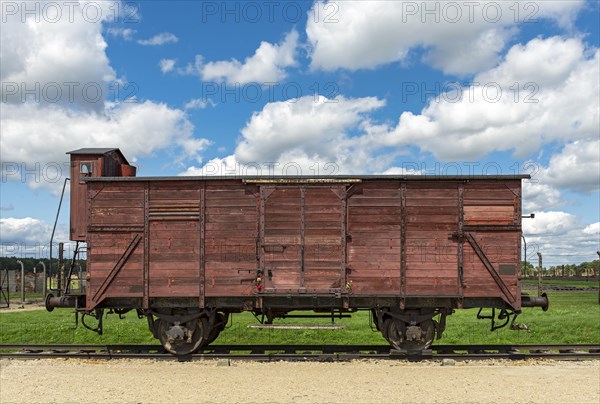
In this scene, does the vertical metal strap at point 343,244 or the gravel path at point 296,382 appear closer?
the gravel path at point 296,382

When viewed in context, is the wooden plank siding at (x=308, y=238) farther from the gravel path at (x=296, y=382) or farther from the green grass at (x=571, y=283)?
the green grass at (x=571, y=283)

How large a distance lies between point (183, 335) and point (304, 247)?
3.56m

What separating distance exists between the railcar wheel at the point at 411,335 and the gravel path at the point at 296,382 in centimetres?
62

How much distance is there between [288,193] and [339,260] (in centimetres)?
198

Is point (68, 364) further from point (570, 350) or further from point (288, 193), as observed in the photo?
point (570, 350)

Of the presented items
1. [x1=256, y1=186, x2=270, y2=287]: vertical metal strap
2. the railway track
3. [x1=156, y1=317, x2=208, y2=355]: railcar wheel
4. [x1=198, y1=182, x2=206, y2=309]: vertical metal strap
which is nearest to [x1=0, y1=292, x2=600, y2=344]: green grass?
the railway track

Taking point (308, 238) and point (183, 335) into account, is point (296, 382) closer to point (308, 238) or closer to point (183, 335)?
point (308, 238)

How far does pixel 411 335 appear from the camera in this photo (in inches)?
443

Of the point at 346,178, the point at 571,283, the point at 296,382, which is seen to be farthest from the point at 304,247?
the point at 571,283

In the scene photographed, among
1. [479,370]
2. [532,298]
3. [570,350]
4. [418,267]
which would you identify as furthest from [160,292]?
[570,350]

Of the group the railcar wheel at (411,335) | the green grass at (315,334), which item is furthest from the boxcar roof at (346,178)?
the green grass at (315,334)

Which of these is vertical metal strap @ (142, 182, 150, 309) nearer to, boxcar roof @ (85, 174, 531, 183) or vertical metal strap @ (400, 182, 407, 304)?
boxcar roof @ (85, 174, 531, 183)

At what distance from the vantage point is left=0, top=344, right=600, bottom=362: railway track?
11.1 metres

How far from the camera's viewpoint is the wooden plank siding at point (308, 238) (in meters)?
11.2
